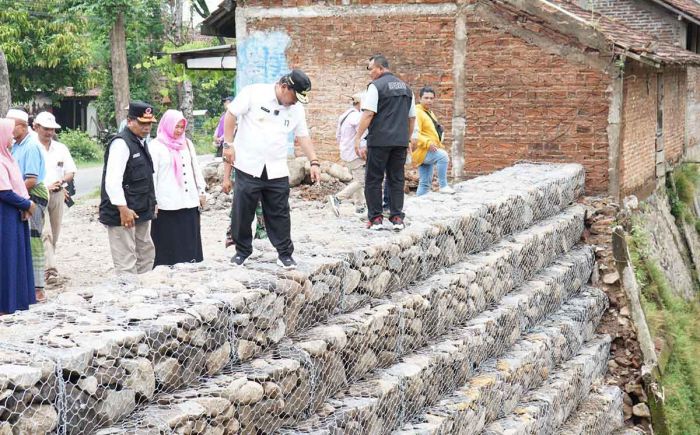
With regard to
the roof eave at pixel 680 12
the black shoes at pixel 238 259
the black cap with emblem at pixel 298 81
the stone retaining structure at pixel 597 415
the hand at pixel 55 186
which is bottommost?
the stone retaining structure at pixel 597 415

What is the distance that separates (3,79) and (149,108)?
3.30 m

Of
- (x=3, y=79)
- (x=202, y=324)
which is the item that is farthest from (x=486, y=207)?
(x=3, y=79)

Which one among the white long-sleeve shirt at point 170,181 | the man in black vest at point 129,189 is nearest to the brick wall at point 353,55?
the white long-sleeve shirt at point 170,181

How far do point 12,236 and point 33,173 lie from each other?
138 cm

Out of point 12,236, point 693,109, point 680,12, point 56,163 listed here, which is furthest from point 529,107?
point 693,109

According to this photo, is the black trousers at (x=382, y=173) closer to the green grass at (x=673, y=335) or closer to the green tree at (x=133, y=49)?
the green grass at (x=673, y=335)

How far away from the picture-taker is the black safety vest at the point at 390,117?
824 centimetres

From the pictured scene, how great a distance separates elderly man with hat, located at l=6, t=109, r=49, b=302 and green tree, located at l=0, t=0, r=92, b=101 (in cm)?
2029

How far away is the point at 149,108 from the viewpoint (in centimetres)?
789

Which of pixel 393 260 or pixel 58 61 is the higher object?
pixel 58 61

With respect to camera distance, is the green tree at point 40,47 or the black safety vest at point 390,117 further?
the green tree at point 40,47

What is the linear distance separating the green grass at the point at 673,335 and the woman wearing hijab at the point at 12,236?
22.2ft

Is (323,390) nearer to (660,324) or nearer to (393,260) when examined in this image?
(393,260)

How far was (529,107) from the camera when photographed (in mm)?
12703
